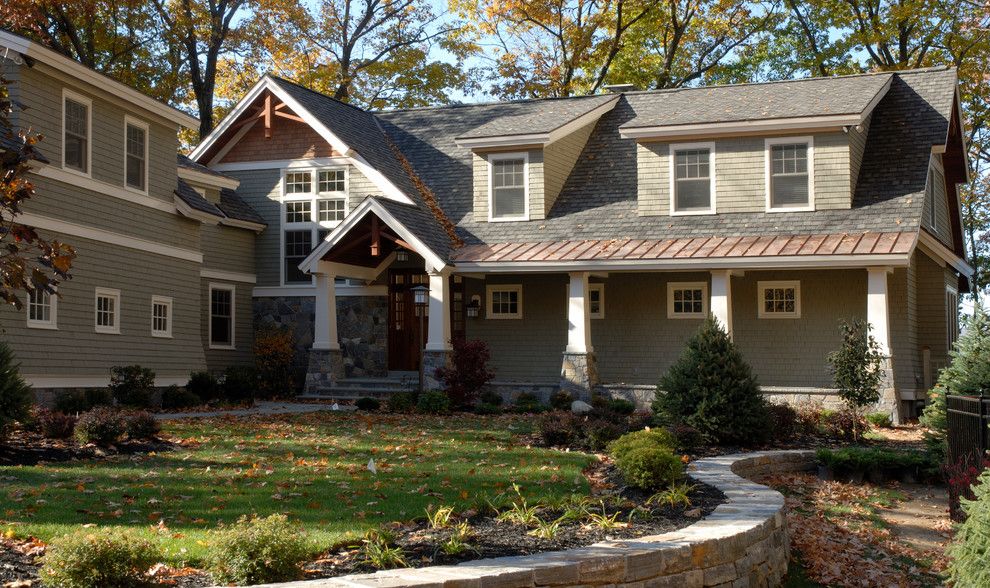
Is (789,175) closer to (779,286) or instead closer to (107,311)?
(779,286)

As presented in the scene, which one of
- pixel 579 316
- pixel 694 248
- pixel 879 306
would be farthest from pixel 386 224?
pixel 879 306

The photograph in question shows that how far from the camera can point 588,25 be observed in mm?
34500

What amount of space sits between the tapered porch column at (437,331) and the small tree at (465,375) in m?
1.04

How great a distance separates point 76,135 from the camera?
18469mm

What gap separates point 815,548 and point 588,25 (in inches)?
1062

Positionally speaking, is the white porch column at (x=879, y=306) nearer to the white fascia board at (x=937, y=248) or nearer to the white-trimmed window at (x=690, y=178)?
the white fascia board at (x=937, y=248)

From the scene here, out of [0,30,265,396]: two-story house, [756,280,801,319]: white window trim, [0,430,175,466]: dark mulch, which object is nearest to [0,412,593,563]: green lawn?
[0,430,175,466]: dark mulch

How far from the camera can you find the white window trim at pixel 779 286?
846 inches

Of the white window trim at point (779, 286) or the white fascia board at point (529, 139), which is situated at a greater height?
the white fascia board at point (529, 139)

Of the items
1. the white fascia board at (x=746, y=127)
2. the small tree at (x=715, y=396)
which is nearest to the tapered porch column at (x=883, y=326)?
the white fascia board at (x=746, y=127)

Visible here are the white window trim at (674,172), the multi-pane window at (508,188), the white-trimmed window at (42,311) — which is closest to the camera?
the white-trimmed window at (42,311)

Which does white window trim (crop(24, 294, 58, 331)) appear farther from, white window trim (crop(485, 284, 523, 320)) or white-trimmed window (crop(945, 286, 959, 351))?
white-trimmed window (crop(945, 286, 959, 351))

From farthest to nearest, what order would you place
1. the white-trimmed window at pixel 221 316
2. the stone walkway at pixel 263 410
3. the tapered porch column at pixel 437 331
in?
1. the white-trimmed window at pixel 221 316
2. the tapered porch column at pixel 437 331
3. the stone walkway at pixel 263 410

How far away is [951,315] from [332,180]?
1507 centimetres
